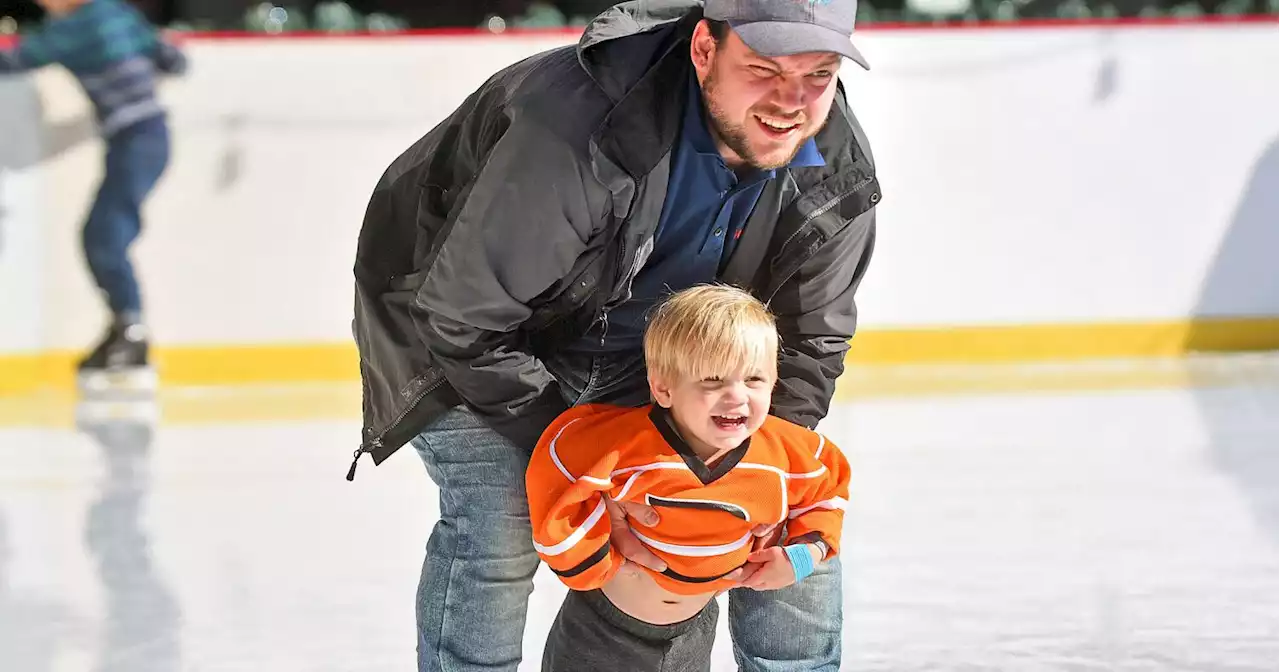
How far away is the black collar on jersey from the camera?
76.2 inches

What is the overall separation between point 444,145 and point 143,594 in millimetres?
1621

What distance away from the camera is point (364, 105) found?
19.4 feet

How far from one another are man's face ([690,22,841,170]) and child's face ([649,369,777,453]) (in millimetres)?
265

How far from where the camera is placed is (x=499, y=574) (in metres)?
1.98

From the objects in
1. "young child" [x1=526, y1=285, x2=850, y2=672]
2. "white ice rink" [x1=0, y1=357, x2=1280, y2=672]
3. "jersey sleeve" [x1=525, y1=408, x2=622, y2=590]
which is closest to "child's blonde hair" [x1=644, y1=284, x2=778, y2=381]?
"young child" [x1=526, y1=285, x2=850, y2=672]

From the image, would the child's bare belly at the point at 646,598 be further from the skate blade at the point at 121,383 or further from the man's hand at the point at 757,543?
the skate blade at the point at 121,383

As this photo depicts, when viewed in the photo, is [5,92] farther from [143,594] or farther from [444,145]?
[444,145]

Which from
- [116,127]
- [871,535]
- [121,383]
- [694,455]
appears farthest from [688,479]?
[116,127]

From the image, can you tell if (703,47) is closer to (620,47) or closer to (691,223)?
(620,47)

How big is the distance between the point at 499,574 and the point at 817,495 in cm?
42

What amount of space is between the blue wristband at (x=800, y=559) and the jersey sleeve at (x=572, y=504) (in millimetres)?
222

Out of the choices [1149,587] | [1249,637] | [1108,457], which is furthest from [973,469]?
[1249,637]

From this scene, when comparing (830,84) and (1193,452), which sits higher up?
(830,84)

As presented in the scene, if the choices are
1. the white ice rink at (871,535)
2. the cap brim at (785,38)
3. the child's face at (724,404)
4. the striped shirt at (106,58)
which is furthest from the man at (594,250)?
the striped shirt at (106,58)
